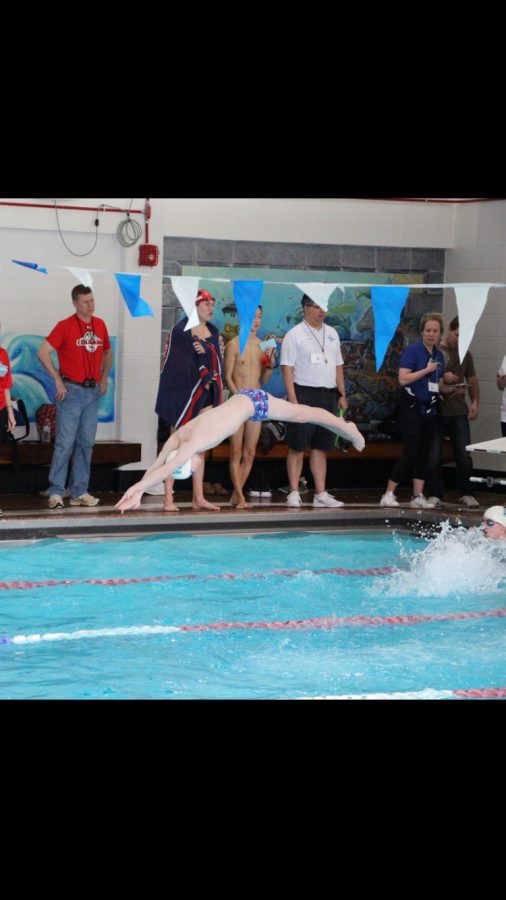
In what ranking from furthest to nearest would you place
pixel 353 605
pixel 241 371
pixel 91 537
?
pixel 241 371 < pixel 91 537 < pixel 353 605

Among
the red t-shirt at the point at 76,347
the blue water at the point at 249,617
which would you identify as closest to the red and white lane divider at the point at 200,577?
the blue water at the point at 249,617

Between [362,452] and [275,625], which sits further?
[362,452]

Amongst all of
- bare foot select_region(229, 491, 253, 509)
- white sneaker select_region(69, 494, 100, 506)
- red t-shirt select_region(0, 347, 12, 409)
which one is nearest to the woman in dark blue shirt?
bare foot select_region(229, 491, 253, 509)

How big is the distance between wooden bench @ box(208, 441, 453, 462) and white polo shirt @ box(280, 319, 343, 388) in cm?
138

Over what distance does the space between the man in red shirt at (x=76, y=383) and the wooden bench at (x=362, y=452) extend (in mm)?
1812

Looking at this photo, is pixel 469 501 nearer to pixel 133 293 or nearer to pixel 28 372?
pixel 133 293

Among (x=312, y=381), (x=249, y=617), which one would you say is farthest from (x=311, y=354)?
(x=249, y=617)

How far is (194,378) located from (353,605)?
3356mm

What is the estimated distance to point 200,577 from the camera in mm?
7594

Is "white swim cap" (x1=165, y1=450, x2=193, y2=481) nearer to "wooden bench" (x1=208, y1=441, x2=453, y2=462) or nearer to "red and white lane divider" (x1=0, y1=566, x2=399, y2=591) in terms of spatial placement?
"red and white lane divider" (x1=0, y1=566, x2=399, y2=591)

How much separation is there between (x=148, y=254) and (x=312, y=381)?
7.23 feet
